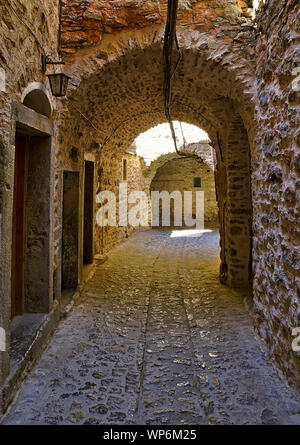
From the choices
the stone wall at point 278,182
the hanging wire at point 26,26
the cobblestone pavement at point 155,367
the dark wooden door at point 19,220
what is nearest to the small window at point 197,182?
the cobblestone pavement at point 155,367

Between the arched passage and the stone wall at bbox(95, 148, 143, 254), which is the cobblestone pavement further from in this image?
the stone wall at bbox(95, 148, 143, 254)

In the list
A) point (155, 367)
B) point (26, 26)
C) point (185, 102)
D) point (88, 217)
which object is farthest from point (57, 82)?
point (88, 217)

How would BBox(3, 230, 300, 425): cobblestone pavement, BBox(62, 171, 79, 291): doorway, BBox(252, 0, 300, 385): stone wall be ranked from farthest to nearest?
BBox(62, 171, 79, 291): doorway → BBox(252, 0, 300, 385): stone wall → BBox(3, 230, 300, 425): cobblestone pavement

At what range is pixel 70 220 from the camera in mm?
5355

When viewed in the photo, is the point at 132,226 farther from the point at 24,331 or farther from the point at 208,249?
the point at 24,331

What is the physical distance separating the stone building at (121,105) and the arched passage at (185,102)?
2 centimetres

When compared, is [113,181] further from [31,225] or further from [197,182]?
[197,182]

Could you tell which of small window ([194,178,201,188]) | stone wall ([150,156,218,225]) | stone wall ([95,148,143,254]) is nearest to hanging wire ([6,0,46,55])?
stone wall ([95,148,143,254])

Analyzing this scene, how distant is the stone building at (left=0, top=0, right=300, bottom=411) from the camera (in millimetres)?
2424

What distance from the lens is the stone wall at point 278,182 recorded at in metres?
2.42

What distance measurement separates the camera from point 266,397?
238cm

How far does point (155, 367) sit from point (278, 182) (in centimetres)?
196

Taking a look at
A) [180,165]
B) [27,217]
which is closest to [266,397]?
[27,217]

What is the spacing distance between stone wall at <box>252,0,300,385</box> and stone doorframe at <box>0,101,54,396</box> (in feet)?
6.86
